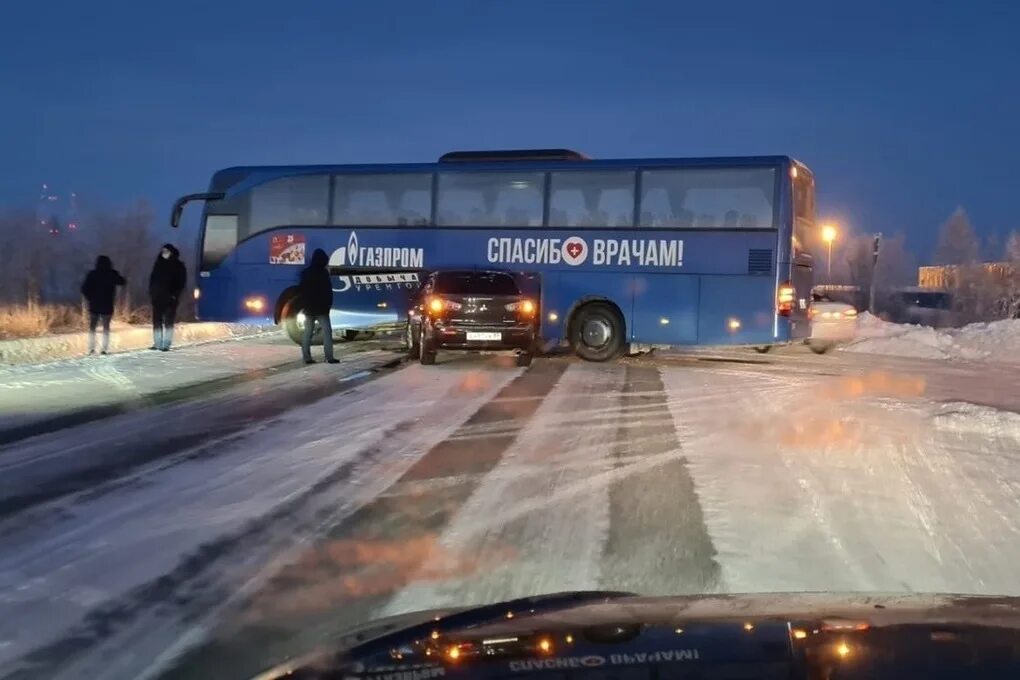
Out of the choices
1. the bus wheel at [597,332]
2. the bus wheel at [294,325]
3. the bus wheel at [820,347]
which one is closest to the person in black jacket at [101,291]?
the bus wheel at [294,325]

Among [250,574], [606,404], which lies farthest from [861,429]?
[250,574]

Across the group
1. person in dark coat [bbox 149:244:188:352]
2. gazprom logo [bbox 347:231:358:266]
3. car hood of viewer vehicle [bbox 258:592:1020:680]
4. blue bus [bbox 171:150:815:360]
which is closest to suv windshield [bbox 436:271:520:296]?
blue bus [bbox 171:150:815:360]

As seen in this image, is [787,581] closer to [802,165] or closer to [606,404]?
[606,404]

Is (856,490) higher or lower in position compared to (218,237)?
lower

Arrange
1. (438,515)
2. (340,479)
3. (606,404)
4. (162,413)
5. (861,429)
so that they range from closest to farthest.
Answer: (438,515)
(340,479)
(861,429)
(162,413)
(606,404)

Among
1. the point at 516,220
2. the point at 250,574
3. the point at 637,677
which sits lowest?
the point at 250,574

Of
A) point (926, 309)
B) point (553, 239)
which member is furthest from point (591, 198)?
point (926, 309)

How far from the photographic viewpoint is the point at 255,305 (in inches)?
895

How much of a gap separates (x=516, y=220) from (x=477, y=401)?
7444 mm

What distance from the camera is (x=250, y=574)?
6.18 metres

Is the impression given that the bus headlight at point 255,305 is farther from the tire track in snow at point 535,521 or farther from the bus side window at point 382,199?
the tire track in snow at point 535,521

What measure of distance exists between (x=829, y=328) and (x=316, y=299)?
12.2m

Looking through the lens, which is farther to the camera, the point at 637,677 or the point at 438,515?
the point at 438,515

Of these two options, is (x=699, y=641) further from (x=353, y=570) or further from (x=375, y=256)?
(x=375, y=256)
